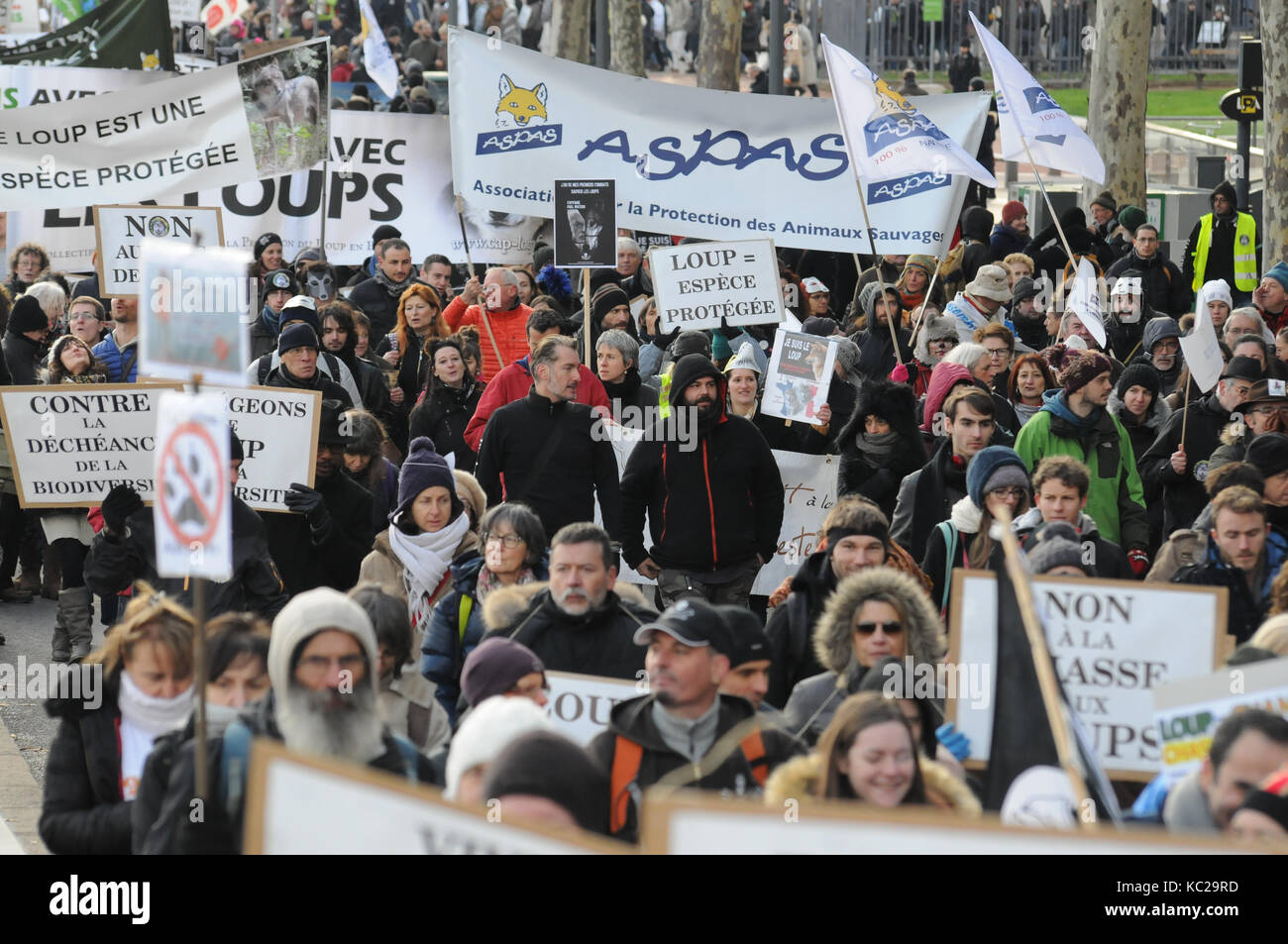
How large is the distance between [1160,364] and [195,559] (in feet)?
27.5

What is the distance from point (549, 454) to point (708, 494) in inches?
30.1

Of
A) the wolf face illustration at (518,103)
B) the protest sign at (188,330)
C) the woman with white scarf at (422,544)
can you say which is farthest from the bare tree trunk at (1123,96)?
the protest sign at (188,330)

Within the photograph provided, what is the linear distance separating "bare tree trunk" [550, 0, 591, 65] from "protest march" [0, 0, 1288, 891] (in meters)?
9.53

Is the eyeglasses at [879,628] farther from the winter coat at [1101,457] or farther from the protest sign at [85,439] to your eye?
the protest sign at [85,439]

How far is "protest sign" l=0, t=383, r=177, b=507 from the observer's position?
841cm

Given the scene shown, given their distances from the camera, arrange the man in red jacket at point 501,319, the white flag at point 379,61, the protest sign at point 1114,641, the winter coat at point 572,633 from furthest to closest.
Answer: the white flag at point 379,61
the man in red jacket at point 501,319
the winter coat at point 572,633
the protest sign at point 1114,641

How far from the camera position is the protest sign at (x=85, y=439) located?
8414mm

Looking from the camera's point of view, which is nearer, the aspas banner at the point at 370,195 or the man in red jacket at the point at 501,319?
the man in red jacket at the point at 501,319

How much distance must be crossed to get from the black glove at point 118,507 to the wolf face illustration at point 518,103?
5.87 meters

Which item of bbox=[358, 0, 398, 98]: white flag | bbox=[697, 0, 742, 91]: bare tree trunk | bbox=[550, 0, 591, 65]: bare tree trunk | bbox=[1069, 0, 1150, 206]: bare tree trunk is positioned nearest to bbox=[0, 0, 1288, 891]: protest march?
bbox=[358, 0, 398, 98]: white flag

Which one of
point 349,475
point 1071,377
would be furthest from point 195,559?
point 1071,377

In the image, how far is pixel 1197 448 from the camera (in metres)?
9.54

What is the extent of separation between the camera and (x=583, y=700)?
5.94 meters

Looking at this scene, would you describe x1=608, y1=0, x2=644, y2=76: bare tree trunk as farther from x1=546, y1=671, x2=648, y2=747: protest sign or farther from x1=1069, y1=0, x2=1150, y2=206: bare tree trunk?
x1=546, y1=671, x2=648, y2=747: protest sign
